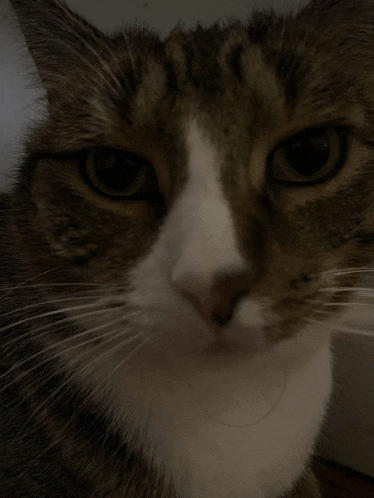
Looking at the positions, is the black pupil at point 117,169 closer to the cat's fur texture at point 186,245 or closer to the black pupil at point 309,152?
the cat's fur texture at point 186,245

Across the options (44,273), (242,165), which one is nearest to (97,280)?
(44,273)

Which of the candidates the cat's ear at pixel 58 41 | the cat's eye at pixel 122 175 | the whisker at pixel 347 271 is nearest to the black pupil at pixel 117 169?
the cat's eye at pixel 122 175

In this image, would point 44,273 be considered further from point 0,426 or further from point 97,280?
point 0,426

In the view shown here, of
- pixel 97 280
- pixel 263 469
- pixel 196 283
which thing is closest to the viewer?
pixel 196 283

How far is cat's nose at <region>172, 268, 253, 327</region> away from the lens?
0.47 meters

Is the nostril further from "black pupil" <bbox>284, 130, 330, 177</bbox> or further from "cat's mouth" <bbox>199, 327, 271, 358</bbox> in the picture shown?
"black pupil" <bbox>284, 130, 330, 177</bbox>

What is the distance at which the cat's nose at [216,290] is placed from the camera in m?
0.47

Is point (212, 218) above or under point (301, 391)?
above

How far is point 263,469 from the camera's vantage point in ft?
2.30

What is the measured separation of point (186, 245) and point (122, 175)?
0.62 ft

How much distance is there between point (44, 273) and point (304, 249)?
373mm

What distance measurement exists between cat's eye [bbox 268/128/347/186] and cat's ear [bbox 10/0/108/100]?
1.01ft

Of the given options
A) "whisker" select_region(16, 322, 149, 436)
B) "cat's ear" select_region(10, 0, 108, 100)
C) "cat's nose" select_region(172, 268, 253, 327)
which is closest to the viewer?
"cat's nose" select_region(172, 268, 253, 327)

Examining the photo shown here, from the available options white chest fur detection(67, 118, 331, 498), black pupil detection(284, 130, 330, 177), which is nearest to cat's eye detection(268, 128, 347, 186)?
black pupil detection(284, 130, 330, 177)
